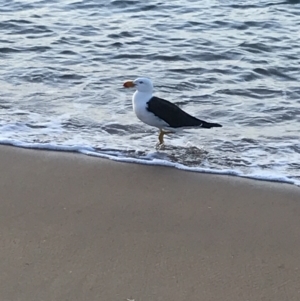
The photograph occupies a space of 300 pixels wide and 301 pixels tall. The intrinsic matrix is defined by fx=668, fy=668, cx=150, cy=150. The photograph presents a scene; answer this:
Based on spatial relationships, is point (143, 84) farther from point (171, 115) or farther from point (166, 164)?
point (166, 164)

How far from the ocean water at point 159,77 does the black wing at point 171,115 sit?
19 cm

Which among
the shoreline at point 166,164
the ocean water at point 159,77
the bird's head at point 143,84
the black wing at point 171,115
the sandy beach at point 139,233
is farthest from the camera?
the bird's head at point 143,84

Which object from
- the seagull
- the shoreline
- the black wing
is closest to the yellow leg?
the seagull

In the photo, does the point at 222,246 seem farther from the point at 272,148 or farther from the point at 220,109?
the point at 220,109

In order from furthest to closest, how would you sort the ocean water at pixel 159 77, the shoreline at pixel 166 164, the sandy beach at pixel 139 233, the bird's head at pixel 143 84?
the bird's head at pixel 143 84 < the ocean water at pixel 159 77 < the shoreline at pixel 166 164 < the sandy beach at pixel 139 233

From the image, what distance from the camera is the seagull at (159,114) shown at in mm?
5531

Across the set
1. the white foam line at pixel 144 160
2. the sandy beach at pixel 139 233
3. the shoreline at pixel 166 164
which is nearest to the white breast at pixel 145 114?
the white foam line at pixel 144 160

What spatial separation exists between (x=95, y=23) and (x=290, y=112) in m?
A: 4.99

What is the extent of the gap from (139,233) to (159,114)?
187 centimetres

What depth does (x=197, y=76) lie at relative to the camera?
7789 mm

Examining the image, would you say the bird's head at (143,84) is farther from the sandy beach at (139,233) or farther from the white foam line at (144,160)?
the sandy beach at (139,233)

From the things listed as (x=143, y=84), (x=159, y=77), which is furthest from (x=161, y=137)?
(x=159, y=77)

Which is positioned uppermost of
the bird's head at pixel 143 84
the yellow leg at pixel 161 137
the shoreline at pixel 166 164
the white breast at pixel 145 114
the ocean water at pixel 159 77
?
the bird's head at pixel 143 84

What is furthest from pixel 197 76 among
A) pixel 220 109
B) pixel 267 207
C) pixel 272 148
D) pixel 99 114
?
pixel 267 207
